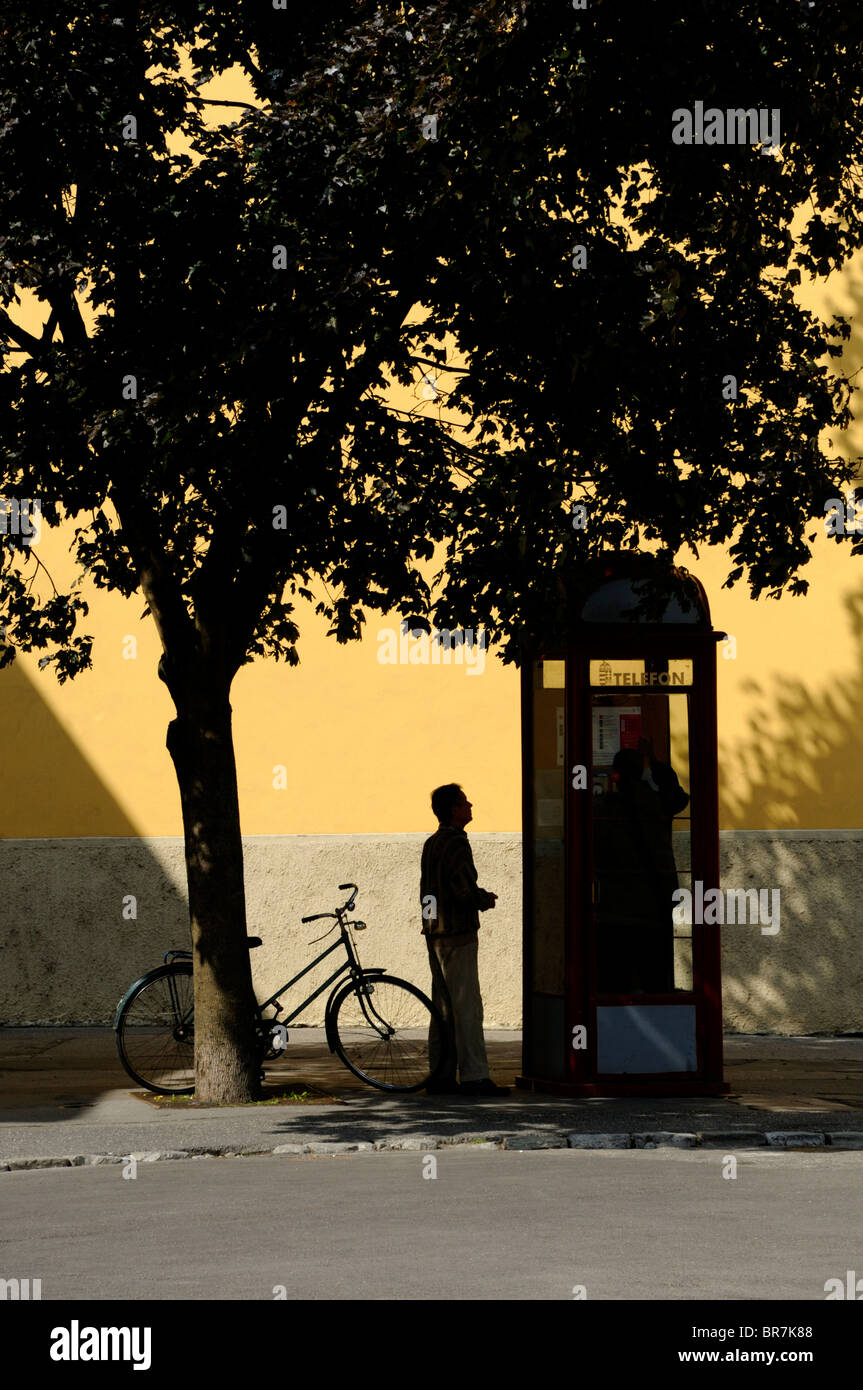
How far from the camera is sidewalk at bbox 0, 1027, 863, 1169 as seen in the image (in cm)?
967

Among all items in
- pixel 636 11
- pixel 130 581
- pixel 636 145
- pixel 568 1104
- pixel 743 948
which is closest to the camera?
pixel 636 11

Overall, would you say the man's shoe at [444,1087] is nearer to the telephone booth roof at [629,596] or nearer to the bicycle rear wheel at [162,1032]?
the bicycle rear wheel at [162,1032]

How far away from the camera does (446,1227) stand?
7422 mm

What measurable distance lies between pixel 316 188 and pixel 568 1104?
5323 millimetres

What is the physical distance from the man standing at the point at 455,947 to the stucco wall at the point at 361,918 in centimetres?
379

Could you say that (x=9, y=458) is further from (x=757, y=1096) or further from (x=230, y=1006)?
(x=757, y=1096)

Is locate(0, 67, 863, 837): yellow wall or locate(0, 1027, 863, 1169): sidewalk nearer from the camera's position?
locate(0, 1027, 863, 1169): sidewalk

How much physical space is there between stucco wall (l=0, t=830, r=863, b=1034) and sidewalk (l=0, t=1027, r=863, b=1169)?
6.91 feet

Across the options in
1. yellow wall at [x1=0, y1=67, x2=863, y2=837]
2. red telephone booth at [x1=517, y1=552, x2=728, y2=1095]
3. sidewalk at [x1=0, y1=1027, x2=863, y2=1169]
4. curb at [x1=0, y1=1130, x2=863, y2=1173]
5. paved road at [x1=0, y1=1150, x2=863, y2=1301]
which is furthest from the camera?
yellow wall at [x1=0, y1=67, x2=863, y2=837]

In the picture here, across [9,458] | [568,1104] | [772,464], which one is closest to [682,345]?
[772,464]

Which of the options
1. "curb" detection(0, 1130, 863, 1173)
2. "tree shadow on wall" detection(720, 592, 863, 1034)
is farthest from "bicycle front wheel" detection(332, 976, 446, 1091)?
"tree shadow on wall" detection(720, 592, 863, 1034)

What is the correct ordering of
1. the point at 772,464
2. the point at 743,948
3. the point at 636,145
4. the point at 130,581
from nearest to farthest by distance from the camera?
the point at 636,145
the point at 772,464
the point at 130,581
the point at 743,948

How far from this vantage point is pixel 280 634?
13.1 m

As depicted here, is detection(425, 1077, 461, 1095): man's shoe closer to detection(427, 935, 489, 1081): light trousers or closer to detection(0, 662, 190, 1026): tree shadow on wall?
detection(427, 935, 489, 1081): light trousers
